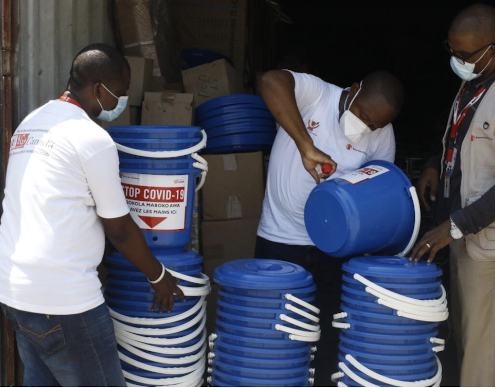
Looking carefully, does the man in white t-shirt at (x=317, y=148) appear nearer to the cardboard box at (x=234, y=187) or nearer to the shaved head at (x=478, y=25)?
the shaved head at (x=478, y=25)

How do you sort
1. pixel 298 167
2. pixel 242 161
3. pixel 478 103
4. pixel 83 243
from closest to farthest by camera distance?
pixel 83 243, pixel 478 103, pixel 298 167, pixel 242 161

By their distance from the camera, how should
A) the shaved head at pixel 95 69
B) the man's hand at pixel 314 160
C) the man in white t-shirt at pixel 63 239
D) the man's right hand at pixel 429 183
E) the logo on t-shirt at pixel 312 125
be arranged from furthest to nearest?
the man's right hand at pixel 429 183
the logo on t-shirt at pixel 312 125
the man's hand at pixel 314 160
the shaved head at pixel 95 69
the man in white t-shirt at pixel 63 239

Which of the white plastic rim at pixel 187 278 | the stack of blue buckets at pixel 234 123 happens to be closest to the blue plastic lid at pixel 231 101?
the stack of blue buckets at pixel 234 123

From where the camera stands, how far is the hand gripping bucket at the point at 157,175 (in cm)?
249

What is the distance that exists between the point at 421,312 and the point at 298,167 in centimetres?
90

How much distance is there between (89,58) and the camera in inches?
89.3

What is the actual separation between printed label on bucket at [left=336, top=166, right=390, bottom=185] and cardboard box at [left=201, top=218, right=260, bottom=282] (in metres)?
1.20

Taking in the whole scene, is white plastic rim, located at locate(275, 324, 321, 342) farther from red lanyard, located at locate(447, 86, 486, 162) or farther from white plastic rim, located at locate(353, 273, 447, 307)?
red lanyard, located at locate(447, 86, 486, 162)

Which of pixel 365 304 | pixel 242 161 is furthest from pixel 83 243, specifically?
pixel 242 161

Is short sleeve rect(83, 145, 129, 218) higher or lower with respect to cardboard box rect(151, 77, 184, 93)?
lower

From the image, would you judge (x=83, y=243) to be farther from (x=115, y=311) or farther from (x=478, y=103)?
(x=478, y=103)

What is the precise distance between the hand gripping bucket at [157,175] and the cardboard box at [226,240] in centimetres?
113

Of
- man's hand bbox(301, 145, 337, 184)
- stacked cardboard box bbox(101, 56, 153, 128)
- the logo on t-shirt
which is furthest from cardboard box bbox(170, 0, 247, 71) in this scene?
man's hand bbox(301, 145, 337, 184)

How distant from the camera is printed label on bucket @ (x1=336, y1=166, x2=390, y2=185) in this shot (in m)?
2.51
